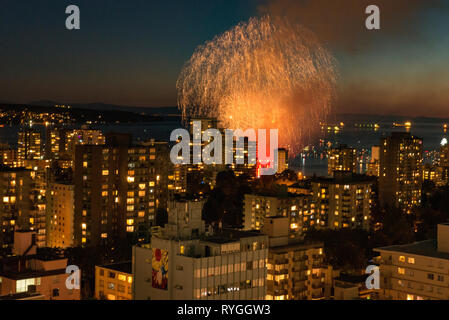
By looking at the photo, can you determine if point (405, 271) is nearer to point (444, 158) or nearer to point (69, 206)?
point (69, 206)

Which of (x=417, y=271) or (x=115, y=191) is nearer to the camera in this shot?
(x=417, y=271)

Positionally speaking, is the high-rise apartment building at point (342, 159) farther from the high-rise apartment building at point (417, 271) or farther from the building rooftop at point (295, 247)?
the high-rise apartment building at point (417, 271)

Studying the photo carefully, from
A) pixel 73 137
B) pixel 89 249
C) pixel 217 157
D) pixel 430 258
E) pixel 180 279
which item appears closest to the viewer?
pixel 180 279

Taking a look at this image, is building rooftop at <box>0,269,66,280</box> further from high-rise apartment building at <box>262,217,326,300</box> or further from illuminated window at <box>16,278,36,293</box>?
high-rise apartment building at <box>262,217,326,300</box>

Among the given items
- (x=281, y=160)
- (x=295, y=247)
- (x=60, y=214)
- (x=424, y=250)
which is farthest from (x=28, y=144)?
(x=424, y=250)

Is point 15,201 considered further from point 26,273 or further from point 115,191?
point 26,273
